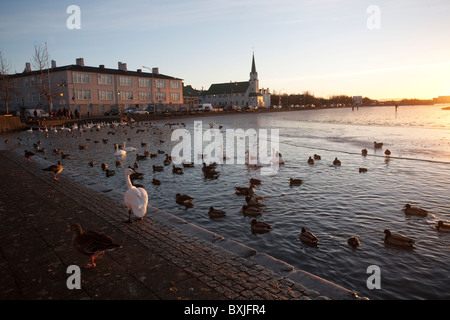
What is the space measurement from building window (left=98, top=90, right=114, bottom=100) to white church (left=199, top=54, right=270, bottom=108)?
3335 inches

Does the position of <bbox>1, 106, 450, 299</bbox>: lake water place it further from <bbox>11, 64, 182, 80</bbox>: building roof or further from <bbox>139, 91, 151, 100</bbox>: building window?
<bbox>139, 91, 151, 100</bbox>: building window

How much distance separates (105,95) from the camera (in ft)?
258

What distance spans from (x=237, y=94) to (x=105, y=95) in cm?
9556

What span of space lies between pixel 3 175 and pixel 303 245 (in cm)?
1460

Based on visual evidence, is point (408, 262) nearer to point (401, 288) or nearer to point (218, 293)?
point (401, 288)

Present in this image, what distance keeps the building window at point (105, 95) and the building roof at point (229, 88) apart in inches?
3484

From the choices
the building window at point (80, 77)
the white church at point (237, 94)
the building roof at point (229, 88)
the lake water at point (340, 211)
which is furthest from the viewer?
the building roof at point (229, 88)

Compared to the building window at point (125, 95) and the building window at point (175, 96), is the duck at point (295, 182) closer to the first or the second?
the building window at point (125, 95)

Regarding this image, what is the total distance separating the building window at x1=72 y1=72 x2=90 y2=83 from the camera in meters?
70.6

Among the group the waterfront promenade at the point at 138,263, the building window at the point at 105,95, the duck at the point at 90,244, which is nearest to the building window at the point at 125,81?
the building window at the point at 105,95

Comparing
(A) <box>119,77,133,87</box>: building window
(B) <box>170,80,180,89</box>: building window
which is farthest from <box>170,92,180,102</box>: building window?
(A) <box>119,77,133,87</box>: building window

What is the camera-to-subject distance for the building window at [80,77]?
70625mm

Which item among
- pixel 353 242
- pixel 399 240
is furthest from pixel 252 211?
pixel 399 240
